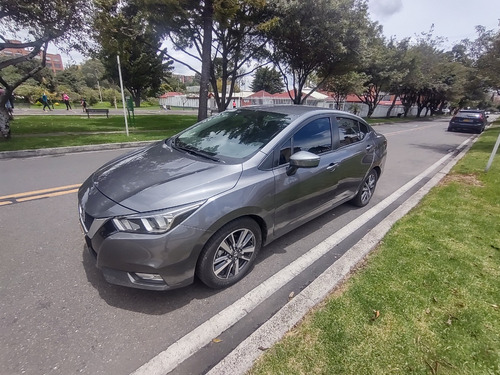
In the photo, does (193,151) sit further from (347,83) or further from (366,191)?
(347,83)

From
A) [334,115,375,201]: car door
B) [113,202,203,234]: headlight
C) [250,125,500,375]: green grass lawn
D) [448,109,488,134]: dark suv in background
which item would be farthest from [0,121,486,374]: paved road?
[448,109,488,134]: dark suv in background

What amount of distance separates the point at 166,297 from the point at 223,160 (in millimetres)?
1376

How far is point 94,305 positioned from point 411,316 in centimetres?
263

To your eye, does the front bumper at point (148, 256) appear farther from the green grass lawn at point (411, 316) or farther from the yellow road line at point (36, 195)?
the yellow road line at point (36, 195)

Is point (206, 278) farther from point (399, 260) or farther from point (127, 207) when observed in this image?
point (399, 260)

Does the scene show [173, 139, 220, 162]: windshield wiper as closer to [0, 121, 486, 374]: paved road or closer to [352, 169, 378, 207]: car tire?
[0, 121, 486, 374]: paved road

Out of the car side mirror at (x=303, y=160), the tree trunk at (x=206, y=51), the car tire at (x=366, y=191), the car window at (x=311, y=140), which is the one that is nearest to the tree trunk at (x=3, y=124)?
the tree trunk at (x=206, y=51)

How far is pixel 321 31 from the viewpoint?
13.6 m

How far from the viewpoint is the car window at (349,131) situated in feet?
12.3

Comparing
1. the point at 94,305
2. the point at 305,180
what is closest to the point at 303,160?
the point at 305,180

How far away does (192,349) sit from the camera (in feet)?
6.28

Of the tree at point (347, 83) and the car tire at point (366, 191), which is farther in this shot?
the tree at point (347, 83)

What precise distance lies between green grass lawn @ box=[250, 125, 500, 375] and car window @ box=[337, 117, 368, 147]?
56.0 inches

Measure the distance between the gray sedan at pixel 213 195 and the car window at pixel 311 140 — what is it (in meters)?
0.01
